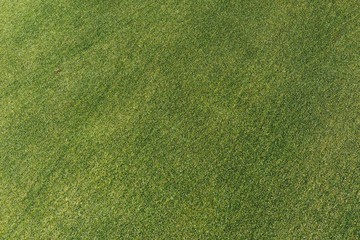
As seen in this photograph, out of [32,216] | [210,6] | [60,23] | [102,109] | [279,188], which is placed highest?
[60,23]

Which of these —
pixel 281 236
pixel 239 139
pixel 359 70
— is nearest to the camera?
pixel 281 236

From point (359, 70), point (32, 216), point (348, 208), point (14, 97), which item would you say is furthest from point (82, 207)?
point (359, 70)

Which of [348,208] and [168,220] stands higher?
[168,220]

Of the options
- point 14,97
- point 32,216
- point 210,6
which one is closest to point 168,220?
point 32,216

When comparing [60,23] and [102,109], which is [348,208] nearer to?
[102,109]

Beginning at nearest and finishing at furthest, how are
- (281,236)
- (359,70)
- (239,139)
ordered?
(281,236), (239,139), (359,70)

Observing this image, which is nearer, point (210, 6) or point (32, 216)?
point (32, 216)

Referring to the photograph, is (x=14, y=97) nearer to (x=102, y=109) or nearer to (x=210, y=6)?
(x=102, y=109)
